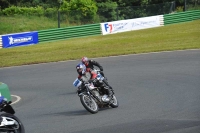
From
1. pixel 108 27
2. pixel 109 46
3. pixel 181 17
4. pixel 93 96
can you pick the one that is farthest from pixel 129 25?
pixel 93 96

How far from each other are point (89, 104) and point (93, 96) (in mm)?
325

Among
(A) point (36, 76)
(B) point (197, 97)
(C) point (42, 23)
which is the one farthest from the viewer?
(C) point (42, 23)

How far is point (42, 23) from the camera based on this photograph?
42.0m

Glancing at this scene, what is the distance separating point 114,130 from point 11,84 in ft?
36.2

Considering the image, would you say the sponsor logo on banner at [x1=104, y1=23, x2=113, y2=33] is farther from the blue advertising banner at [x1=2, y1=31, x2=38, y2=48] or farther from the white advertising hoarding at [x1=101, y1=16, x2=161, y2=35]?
the blue advertising banner at [x1=2, y1=31, x2=38, y2=48]

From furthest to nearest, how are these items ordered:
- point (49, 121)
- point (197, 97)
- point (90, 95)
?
point (197, 97) → point (90, 95) → point (49, 121)

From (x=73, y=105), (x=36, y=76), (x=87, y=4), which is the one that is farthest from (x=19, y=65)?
(x=87, y=4)

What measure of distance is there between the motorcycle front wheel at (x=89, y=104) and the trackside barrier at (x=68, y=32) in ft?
77.9

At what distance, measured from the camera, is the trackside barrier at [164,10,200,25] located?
140 feet

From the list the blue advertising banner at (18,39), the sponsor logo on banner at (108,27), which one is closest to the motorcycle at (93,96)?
the blue advertising banner at (18,39)

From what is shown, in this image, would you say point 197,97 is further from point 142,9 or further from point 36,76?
point 142,9

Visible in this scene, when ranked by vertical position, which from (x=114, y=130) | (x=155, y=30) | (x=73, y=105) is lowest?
(x=155, y=30)

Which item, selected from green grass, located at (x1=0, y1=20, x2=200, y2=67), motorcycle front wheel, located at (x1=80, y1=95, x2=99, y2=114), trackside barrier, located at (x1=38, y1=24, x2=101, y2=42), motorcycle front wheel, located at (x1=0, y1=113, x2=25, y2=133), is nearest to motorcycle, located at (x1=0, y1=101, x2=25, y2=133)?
motorcycle front wheel, located at (x1=0, y1=113, x2=25, y2=133)

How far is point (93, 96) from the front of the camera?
13469 millimetres
